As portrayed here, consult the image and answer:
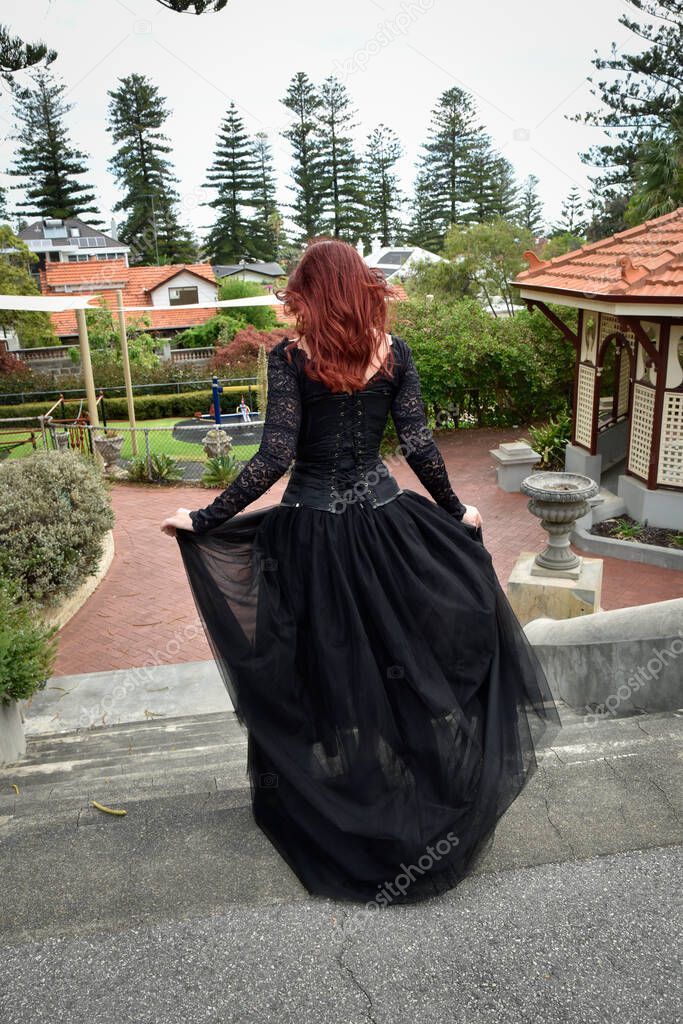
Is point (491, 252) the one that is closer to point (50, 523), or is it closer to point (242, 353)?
point (242, 353)

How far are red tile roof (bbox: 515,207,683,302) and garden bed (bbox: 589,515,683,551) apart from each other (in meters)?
2.22

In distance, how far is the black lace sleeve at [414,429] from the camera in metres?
2.50

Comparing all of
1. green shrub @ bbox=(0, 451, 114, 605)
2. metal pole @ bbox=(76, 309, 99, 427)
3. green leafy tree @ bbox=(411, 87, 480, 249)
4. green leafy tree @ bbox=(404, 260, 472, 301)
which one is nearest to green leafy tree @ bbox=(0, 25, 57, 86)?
metal pole @ bbox=(76, 309, 99, 427)

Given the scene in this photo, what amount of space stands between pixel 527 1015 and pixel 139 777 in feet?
5.34

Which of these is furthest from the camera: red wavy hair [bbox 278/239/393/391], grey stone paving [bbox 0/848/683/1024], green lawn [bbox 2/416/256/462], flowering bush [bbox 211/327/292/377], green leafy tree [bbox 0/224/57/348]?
flowering bush [bbox 211/327/292/377]

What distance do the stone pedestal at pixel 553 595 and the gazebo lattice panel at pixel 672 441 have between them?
2.86 meters

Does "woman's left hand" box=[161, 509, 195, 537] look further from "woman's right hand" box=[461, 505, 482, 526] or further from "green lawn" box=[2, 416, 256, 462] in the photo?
"green lawn" box=[2, 416, 256, 462]

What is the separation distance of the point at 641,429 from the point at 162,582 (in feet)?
16.6

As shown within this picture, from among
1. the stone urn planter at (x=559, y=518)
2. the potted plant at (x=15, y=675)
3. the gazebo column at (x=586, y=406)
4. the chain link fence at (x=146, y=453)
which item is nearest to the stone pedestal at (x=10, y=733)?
the potted plant at (x=15, y=675)

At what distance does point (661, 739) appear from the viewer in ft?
8.88

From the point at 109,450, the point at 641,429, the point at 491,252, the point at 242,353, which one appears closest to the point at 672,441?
the point at 641,429

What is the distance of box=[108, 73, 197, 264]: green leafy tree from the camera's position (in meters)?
37.5

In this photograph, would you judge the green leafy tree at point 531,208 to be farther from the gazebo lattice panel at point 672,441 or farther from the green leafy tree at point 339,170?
the gazebo lattice panel at point 672,441

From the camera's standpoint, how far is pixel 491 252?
20391mm
